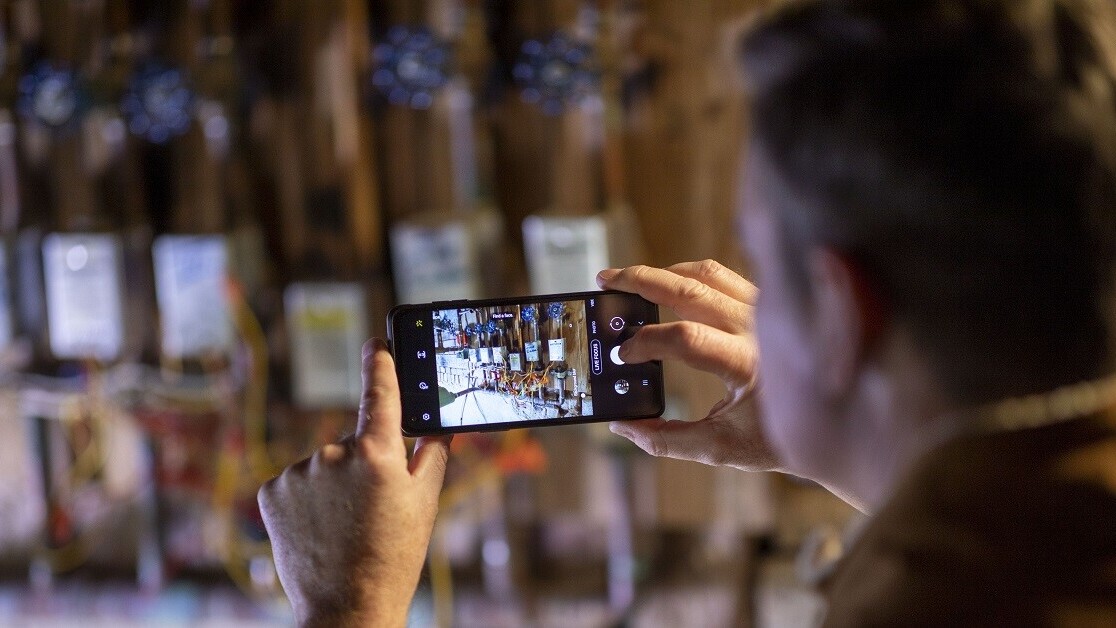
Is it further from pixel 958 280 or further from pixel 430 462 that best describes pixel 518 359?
pixel 958 280

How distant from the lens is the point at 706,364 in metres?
0.72

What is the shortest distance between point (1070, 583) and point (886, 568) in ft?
0.21

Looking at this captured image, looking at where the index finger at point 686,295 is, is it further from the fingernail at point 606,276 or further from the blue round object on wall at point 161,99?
the blue round object on wall at point 161,99

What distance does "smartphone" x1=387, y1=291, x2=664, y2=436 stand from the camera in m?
0.77

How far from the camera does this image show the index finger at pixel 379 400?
640 mm

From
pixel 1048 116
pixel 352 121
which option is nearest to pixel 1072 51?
pixel 1048 116

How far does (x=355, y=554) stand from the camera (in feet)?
2.04

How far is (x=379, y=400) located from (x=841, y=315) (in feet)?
1.03

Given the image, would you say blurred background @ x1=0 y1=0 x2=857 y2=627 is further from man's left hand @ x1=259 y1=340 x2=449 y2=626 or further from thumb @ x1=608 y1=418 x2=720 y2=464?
man's left hand @ x1=259 y1=340 x2=449 y2=626

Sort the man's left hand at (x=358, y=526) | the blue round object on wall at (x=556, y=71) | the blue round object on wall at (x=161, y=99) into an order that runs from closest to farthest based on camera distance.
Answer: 1. the man's left hand at (x=358, y=526)
2. the blue round object on wall at (x=556, y=71)
3. the blue round object on wall at (x=161, y=99)

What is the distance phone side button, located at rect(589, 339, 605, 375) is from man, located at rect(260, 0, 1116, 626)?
0.33m

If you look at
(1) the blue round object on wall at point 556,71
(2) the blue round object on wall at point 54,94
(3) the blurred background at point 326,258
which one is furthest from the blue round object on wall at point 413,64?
(2) the blue round object on wall at point 54,94

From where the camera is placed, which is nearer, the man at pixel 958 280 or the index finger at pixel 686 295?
the man at pixel 958 280

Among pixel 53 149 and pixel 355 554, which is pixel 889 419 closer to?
pixel 355 554
